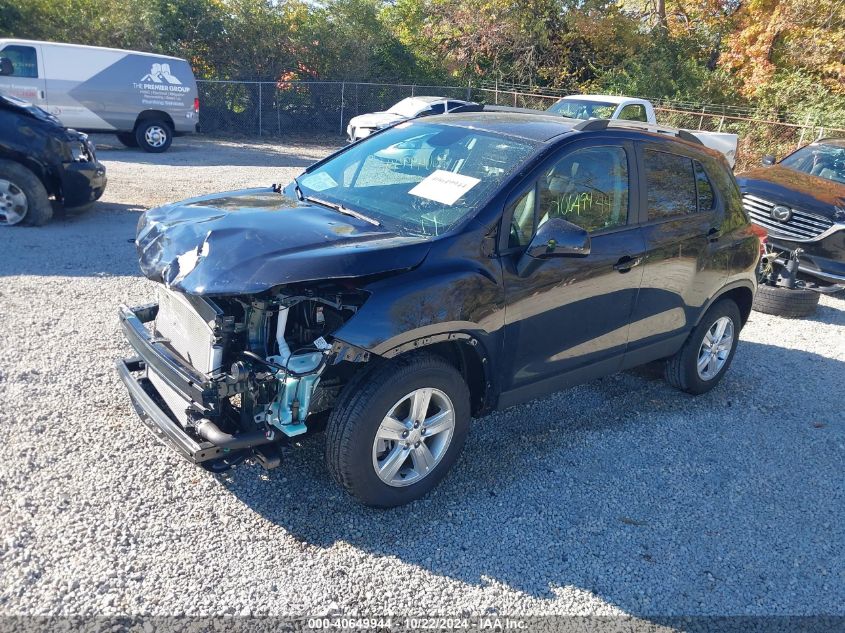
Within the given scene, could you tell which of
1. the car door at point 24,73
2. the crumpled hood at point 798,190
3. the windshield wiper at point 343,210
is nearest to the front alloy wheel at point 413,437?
the windshield wiper at point 343,210

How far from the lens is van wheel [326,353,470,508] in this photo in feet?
10.6

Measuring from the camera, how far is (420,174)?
4.12m

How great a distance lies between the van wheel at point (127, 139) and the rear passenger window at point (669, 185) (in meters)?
14.8

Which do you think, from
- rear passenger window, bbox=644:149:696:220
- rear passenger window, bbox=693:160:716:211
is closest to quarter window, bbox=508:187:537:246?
rear passenger window, bbox=644:149:696:220

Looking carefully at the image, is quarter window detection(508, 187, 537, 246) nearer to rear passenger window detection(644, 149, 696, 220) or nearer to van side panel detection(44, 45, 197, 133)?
rear passenger window detection(644, 149, 696, 220)

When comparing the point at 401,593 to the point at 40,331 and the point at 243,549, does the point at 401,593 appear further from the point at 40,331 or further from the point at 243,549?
the point at 40,331

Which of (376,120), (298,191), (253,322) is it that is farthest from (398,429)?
(376,120)

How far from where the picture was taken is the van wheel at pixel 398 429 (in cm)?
324

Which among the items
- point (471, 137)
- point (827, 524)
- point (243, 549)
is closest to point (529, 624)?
point (243, 549)

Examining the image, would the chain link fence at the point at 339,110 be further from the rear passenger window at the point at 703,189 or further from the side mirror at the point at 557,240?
the side mirror at the point at 557,240

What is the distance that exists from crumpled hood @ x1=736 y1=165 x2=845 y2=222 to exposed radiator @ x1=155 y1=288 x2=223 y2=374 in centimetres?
781

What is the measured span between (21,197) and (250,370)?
22.3ft

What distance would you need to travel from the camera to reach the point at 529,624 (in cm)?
296

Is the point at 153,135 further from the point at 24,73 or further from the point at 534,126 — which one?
the point at 534,126
